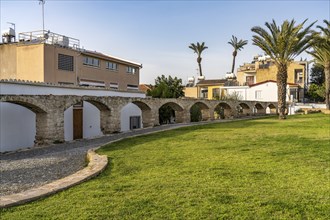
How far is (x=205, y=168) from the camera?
26.8 feet

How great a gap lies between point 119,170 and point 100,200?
8.58 feet

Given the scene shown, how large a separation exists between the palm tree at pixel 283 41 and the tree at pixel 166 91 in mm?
11876

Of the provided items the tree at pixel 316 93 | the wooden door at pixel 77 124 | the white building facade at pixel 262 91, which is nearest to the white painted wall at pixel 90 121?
the wooden door at pixel 77 124

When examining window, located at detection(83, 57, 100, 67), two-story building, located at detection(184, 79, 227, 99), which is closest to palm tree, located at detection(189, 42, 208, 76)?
two-story building, located at detection(184, 79, 227, 99)

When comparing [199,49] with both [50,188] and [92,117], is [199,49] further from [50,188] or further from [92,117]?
[50,188]

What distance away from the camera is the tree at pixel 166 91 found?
114ft

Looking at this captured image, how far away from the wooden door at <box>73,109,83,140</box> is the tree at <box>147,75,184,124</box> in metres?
13.2

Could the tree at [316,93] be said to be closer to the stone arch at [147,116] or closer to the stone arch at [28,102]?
the stone arch at [147,116]

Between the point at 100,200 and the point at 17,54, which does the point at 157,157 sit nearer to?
the point at 100,200

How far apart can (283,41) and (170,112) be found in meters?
14.0

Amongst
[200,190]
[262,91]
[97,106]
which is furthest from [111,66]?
[200,190]

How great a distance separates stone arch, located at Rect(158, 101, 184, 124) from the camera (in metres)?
31.4

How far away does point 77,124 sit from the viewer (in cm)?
2217

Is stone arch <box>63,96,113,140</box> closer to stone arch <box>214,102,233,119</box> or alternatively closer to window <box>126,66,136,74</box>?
window <box>126,66,136,74</box>
